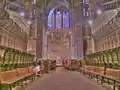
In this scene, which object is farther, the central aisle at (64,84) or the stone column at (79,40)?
the stone column at (79,40)

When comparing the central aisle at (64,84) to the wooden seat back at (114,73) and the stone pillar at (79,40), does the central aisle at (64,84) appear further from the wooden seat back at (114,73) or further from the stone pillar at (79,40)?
the stone pillar at (79,40)

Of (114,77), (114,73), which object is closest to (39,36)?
(114,73)

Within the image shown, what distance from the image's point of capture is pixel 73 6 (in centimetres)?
4684

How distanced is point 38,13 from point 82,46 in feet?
42.1

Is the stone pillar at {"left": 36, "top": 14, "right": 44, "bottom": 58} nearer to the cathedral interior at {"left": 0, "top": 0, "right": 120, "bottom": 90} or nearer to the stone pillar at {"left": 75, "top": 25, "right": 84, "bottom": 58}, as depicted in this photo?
the cathedral interior at {"left": 0, "top": 0, "right": 120, "bottom": 90}

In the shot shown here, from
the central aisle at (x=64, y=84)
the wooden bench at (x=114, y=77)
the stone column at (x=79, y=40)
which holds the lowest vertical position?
the central aisle at (x=64, y=84)

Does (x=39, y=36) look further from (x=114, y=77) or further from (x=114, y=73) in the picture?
(x=114, y=77)

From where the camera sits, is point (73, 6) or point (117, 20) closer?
point (117, 20)

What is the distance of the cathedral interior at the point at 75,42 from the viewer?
9951 mm

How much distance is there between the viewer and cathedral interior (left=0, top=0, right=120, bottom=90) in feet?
32.6

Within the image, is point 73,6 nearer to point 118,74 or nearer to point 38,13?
point 38,13

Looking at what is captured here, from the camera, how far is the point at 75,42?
4475 centimetres

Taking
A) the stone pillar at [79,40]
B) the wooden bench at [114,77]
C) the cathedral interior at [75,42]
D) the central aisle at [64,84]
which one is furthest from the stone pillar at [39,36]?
the wooden bench at [114,77]

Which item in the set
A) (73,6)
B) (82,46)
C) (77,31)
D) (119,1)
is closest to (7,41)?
(119,1)
